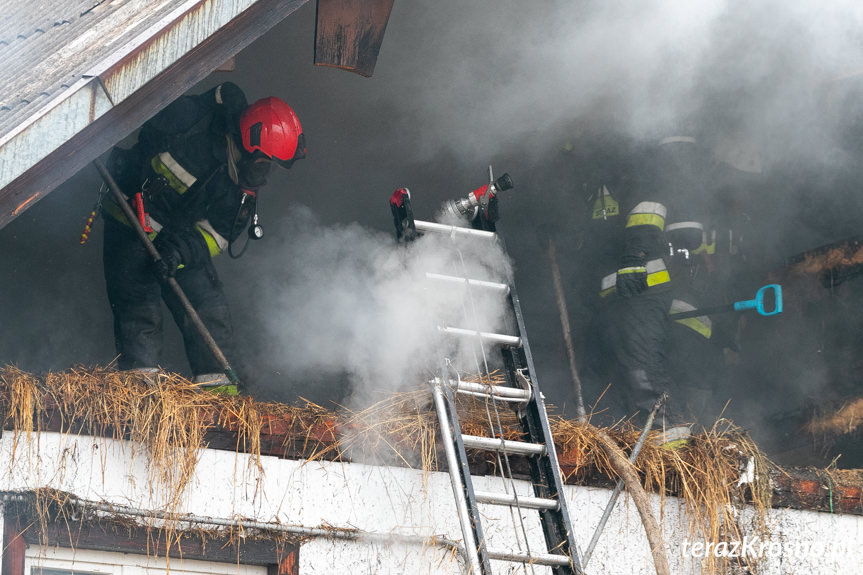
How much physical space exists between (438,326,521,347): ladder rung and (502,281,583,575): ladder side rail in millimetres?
50

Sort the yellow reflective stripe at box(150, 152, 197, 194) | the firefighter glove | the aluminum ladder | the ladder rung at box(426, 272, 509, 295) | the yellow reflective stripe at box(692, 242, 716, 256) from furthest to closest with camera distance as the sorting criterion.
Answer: the yellow reflective stripe at box(692, 242, 716, 256) → the firefighter glove → the yellow reflective stripe at box(150, 152, 197, 194) → the ladder rung at box(426, 272, 509, 295) → the aluminum ladder

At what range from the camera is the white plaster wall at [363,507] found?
13.9 ft

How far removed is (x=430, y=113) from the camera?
832 cm

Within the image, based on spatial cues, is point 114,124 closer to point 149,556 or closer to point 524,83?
point 149,556

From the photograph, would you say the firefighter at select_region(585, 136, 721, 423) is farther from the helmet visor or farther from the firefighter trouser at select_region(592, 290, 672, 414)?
the helmet visor

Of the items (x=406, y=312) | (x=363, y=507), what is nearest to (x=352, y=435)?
(x=363, y=507)

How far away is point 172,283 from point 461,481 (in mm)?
2430

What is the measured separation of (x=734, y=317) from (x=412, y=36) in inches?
132

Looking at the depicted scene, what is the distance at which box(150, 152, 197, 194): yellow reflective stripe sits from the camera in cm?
602

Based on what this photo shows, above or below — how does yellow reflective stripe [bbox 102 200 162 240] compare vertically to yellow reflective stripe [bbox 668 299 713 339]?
above

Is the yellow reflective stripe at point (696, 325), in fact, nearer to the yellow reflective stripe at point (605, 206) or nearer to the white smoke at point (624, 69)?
the yellow reflective stripe at point (605, 206)

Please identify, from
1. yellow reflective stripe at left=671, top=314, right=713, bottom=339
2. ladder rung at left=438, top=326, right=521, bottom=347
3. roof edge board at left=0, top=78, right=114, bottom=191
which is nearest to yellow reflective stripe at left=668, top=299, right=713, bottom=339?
yellow reflective stripe at left=671, top=314, right=713, bottom=339

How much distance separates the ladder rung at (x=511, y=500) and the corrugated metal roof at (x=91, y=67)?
209cm

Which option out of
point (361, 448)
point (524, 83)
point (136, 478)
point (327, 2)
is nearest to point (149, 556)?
point (136, 478)
